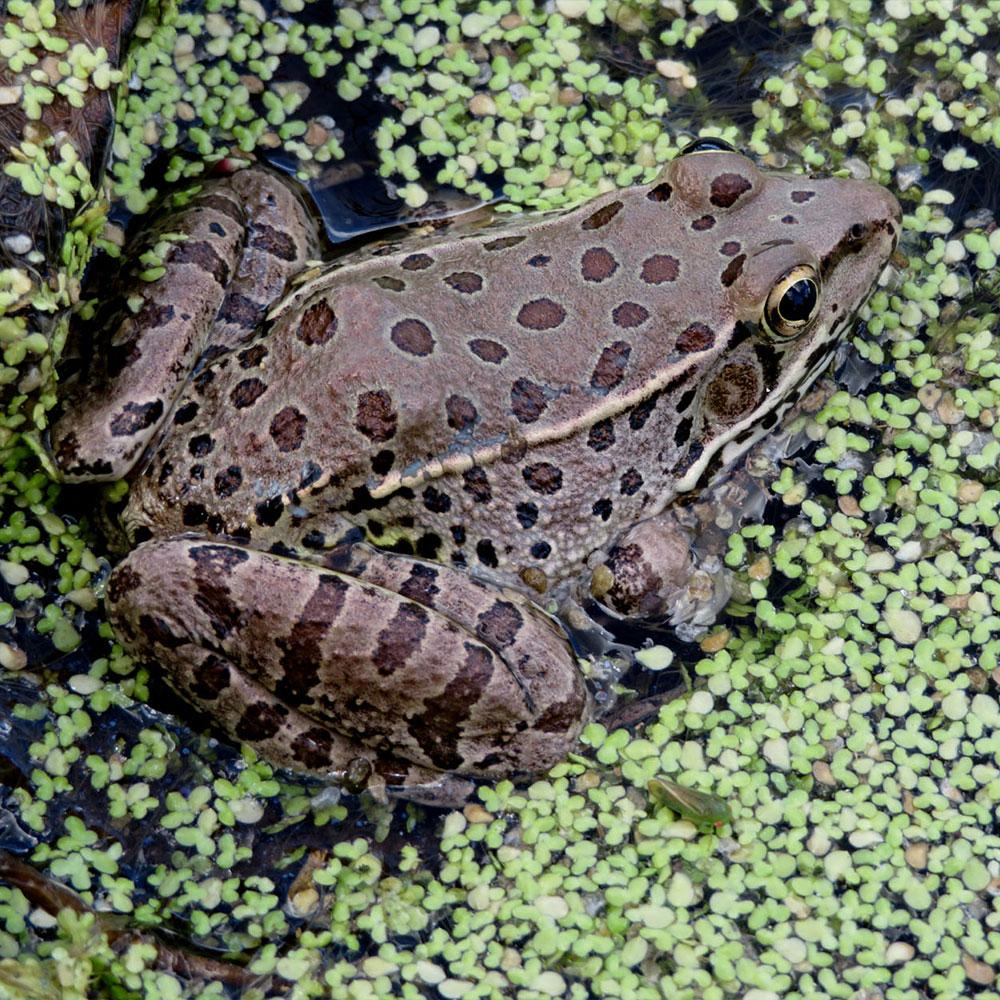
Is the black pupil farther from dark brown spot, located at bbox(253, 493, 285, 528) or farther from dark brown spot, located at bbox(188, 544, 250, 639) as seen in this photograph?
dark brown spot, located at bbox(188, 544, 250, 639)

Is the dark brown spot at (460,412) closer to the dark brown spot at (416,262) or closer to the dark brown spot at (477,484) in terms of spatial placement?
the dark brown spot at (477,484)

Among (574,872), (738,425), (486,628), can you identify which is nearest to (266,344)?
(486,628)

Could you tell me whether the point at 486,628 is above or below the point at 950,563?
below

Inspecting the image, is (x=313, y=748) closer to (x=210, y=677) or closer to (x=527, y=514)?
(x=210, y=677)

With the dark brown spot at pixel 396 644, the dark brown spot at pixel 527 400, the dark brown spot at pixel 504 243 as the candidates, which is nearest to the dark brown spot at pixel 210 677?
the dark brown spot at pixel 396 644

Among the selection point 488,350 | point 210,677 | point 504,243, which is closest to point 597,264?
point 504,243

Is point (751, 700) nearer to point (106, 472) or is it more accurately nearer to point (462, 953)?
point (462, 953)
